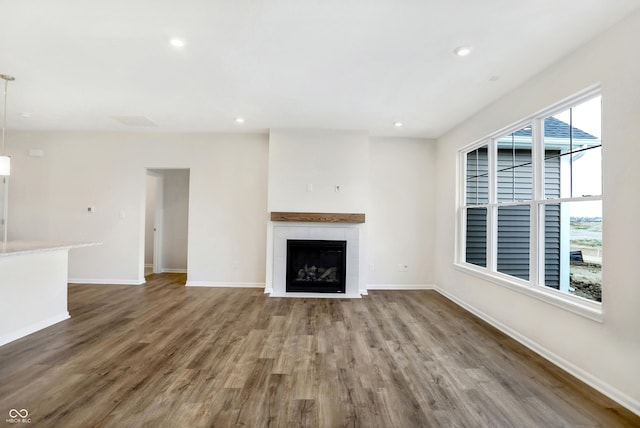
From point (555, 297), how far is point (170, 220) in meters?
6.44

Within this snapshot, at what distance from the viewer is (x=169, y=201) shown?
629 cm

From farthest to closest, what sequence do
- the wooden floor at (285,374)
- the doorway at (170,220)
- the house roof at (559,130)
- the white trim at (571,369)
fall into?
the doorway at (170,220) → the house roof at (559,130) → the white trim at (571,369) → the wooden floor at (285,374)

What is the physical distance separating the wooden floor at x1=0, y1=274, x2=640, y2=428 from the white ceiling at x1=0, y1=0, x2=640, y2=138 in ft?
8.57

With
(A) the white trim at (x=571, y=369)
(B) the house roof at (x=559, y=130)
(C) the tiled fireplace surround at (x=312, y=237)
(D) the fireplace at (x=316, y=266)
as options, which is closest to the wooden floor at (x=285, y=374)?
(A) the white trim at (x=571, y=369)

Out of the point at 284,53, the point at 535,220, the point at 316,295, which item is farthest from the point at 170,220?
the point at 535,220

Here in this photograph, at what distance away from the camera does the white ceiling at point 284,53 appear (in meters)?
2.03

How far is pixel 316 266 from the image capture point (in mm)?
4723

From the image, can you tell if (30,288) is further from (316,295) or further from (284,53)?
(284,53)

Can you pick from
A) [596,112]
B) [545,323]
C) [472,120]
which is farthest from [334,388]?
[472,120]

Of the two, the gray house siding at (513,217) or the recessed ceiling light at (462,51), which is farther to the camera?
the gray house siding at (513,217)

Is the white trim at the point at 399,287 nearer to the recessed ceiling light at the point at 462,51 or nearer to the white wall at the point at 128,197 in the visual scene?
the white wall at the point at 128,197

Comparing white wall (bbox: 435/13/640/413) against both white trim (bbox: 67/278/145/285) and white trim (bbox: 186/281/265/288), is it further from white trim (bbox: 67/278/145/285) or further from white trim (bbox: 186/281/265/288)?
white trim (bbox: 67/278/145/285)

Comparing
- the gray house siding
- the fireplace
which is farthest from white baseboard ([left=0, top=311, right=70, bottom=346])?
the gray house siding

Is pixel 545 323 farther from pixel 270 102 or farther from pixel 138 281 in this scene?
pixel 138 281
